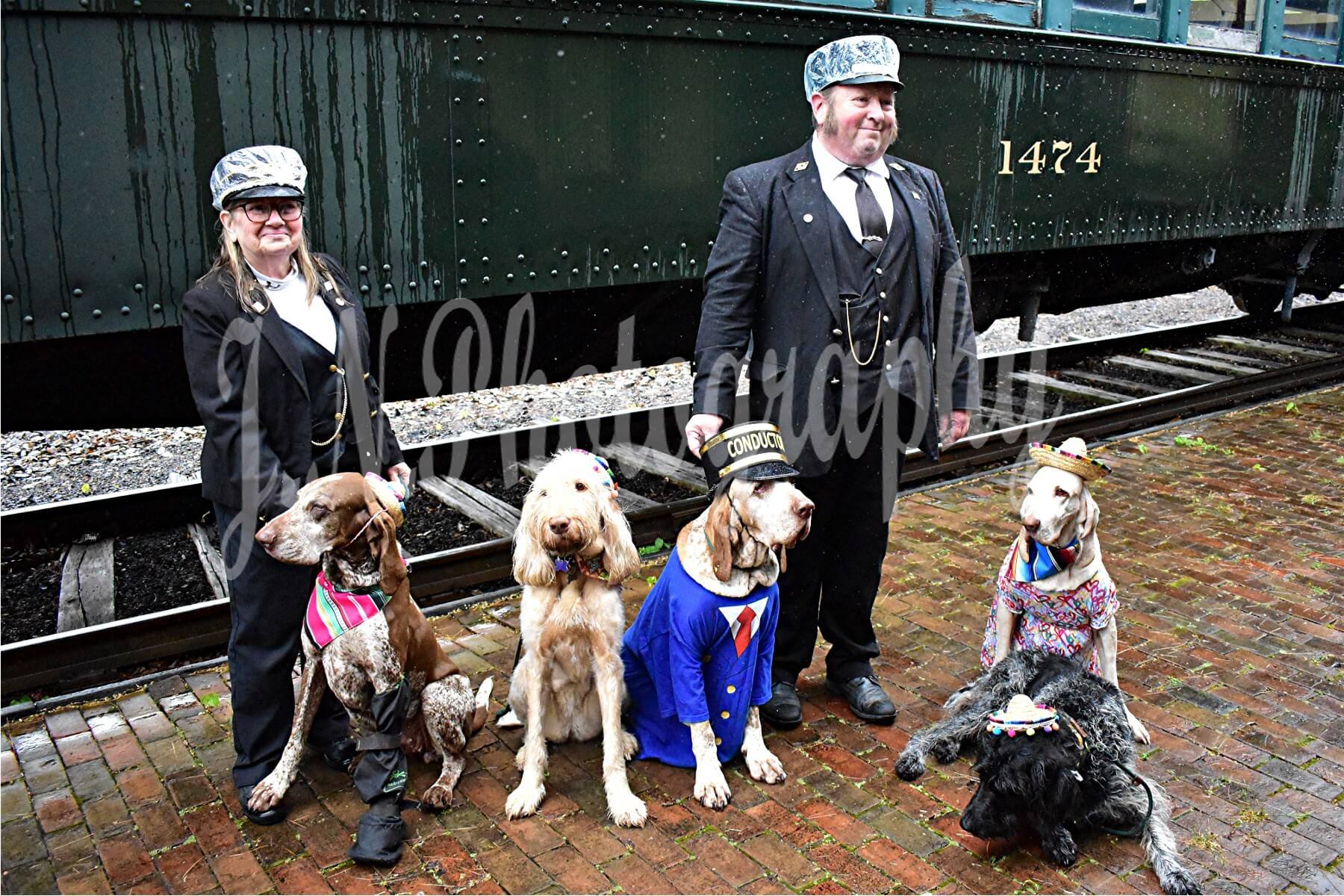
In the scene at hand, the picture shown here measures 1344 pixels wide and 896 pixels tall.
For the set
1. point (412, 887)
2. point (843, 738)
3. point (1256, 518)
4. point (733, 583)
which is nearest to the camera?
point (412, 887)

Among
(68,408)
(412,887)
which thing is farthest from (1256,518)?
(68,408)

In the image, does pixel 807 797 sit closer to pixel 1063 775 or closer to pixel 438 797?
pixel 1063 775

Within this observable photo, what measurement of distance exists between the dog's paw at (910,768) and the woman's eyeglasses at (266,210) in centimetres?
243

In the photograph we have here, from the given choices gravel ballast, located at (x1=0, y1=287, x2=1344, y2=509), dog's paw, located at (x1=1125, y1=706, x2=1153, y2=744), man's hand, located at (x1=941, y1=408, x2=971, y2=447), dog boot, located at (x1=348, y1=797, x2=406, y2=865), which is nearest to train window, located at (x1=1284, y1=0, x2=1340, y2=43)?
gravel ballast, located at (x1=0, y1=287, x2=1344, y2=509)

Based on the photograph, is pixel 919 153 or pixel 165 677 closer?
pixel 165 677

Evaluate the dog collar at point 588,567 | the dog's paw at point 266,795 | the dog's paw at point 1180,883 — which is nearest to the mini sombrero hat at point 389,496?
the dog collar at point 588,567

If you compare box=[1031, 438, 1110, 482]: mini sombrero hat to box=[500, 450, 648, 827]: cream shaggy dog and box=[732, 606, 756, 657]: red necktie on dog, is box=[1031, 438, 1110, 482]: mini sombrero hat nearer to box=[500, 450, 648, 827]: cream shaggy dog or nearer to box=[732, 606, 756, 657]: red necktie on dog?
box=[732, 606, 756, 657]: red necktie on dog

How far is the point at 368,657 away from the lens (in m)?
3.12

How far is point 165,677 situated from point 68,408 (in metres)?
1.24

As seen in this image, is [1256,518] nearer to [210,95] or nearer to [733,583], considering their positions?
[733,583]

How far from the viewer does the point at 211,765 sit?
144 inches

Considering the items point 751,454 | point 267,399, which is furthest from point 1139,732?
point 267,399

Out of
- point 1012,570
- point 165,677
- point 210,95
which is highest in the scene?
point 210,95

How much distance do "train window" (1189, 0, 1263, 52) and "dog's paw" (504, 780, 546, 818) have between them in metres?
6.20
